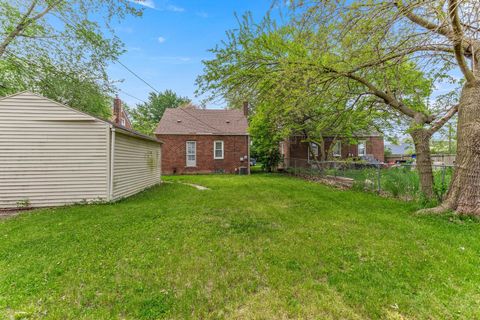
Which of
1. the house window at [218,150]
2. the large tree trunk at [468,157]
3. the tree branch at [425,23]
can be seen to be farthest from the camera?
the house window at [218,150]

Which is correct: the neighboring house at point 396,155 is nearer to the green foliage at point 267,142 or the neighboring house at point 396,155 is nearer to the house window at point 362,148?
the house window at point 362,148

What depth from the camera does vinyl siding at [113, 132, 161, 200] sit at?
25.5 ft

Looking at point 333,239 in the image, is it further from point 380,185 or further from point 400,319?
point 380,185

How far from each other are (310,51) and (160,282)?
593 cm

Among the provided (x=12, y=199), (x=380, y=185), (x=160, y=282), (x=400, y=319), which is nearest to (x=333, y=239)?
(x=400, y=319)

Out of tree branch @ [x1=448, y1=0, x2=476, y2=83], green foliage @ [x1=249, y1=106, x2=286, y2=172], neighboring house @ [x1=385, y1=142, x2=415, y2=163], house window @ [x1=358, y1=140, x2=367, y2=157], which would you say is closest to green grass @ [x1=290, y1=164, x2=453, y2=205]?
tree branch @ [x1=448, y1=0, x2=476, y2=83]

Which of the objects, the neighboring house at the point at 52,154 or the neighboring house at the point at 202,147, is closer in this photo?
the neighboring house at the point at 52,154

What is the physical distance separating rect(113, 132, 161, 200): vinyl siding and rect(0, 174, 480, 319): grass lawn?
2383mm

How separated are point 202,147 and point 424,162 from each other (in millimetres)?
14655

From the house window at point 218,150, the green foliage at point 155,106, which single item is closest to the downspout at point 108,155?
the house window at point 218,150

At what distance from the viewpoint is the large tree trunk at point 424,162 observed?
6.35 metres

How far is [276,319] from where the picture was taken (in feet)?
7.01

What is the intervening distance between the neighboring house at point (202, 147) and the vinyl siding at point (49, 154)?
35.2 feet

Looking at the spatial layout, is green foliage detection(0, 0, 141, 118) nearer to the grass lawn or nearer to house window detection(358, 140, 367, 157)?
the grass lawn
